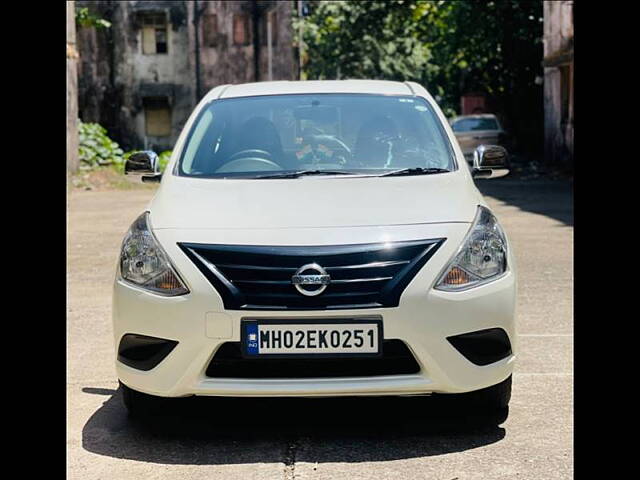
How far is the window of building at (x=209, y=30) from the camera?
1769 inches

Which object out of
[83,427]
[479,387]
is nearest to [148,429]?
[83,427]

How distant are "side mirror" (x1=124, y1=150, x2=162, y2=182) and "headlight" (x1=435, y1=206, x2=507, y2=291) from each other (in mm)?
2075

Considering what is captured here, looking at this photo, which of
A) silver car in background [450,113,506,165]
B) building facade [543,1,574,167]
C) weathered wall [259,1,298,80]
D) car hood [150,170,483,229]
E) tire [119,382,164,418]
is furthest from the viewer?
weathered wall [259,1,298,80]

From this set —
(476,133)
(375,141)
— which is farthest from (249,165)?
(476,133)

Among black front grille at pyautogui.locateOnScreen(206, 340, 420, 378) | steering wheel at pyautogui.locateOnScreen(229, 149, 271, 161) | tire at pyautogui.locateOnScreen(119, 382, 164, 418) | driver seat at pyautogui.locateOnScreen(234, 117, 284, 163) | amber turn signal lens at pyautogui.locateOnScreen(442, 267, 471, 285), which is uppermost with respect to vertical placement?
driver seat at pyautogui.locateOnScreen(234, 117, 284, 163)

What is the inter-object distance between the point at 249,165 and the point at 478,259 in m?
1.51

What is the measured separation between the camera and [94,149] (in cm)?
2931

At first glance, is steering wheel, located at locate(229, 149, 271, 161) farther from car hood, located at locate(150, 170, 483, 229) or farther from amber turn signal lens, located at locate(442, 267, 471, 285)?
amber turn signal lens, located at locate(442, 267, 471, 285)

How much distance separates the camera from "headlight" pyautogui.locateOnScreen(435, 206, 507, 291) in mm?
4633

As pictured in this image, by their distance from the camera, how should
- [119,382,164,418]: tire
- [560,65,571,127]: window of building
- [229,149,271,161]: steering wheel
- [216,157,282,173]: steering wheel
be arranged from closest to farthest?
[119,382,164,418]: tire
[216,157,282,173]: steering wheel
[229,149,271,161]: steering wheel
[560,65,571,127]: window of building

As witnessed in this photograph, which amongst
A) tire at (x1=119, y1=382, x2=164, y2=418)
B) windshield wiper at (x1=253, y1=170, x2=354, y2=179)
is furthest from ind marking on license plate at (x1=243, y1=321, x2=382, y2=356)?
windshield wiper at (x1=253, y1=170, x2=354, y2=179)

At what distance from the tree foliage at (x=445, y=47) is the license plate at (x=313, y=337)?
3096 cm
